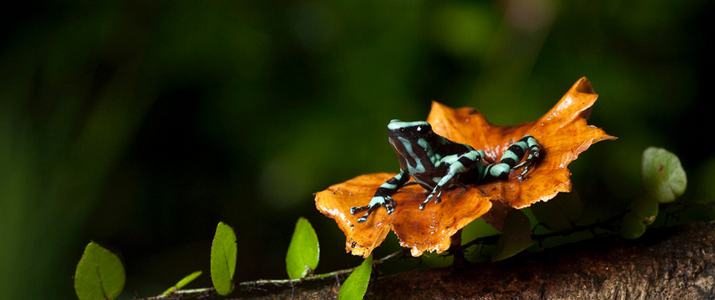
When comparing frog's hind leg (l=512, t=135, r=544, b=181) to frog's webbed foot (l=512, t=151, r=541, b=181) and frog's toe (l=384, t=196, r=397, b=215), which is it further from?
frog's toe (l=384, t=196, r=397, b=215)

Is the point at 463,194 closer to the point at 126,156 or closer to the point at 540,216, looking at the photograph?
the point at 540,216

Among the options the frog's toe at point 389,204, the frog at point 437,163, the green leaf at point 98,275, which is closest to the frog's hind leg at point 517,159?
the frog at point 437,163

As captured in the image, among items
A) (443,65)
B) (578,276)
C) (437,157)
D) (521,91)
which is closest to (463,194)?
(437,157)

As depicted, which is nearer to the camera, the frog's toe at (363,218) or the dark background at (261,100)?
the frog's toe at (363,218)

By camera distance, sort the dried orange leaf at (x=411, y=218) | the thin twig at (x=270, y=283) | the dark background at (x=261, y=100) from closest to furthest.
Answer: the dried orange leaf at (x=411, y=218) → the thin twig at (x=270, y=283) → the dark background at (x=261, y=100)

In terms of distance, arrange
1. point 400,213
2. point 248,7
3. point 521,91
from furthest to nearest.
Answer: point 248,7, point 521,91, point 400,213

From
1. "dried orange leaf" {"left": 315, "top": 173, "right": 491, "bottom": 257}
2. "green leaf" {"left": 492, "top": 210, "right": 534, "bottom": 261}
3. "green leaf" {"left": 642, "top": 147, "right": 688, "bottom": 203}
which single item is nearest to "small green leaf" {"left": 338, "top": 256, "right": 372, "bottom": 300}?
"dried orange leaf" {"left": 315, "top": 173, "right": 491, "bottom": 257}

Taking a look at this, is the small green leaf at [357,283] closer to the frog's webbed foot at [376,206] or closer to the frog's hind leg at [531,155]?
the frog's webbed foot at [376,206]
